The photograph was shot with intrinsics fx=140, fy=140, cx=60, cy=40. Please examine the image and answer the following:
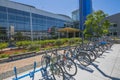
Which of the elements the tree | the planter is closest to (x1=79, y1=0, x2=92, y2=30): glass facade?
the tree

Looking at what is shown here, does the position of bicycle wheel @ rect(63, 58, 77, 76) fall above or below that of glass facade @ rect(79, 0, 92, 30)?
below

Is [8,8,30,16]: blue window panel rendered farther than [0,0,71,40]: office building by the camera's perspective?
Yes

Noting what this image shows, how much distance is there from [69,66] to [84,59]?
6.08ft

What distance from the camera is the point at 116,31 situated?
44.2 m

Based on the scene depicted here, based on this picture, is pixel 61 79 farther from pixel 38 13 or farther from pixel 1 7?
pixel 38 13

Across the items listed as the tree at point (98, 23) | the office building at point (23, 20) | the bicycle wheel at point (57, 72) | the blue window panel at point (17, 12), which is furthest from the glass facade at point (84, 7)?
the bicycle wheel at point (57, 72)

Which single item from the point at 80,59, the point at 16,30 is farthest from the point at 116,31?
the point at 80,59

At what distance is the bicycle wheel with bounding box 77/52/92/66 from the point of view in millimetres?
7204

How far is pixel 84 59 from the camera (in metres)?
7.32

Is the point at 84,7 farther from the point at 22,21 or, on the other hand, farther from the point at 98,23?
the point at 98,23

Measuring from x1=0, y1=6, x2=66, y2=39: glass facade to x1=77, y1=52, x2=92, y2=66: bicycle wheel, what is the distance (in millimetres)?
14911

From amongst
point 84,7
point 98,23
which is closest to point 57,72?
point 98,23

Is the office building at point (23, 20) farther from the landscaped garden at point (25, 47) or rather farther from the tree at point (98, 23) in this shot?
the tree at point (98, 23)

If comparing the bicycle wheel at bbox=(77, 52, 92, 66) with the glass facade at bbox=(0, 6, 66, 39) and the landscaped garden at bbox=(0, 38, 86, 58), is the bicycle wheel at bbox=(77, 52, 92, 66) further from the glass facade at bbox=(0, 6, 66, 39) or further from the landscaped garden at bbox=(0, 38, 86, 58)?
the glass facade at bbox=(0, 6, 66, 39)
